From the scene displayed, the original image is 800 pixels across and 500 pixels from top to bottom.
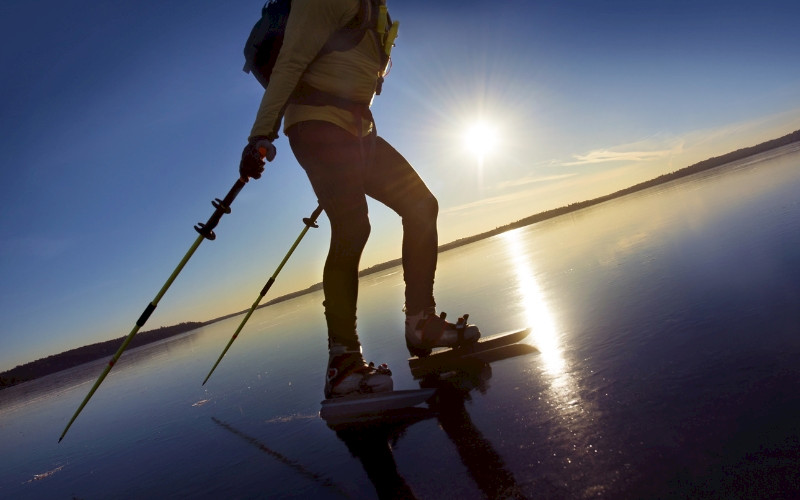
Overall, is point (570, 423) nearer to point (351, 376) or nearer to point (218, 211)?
point (351, 376)

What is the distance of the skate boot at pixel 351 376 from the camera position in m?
2.51

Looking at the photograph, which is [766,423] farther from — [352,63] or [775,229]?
[775,229]

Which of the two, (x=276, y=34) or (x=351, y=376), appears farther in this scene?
(x=276, y=34)

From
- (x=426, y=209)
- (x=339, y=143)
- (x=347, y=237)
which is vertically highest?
(x=339, y=143)

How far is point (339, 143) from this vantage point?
2.83 metres

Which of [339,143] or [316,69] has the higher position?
[316,69]

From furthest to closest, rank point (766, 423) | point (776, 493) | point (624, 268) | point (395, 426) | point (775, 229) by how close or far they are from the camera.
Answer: point (624, 268)
point (775, 229)
point (395, 426)
point (766, 423)
point (776, 493)

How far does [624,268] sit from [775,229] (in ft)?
5.34

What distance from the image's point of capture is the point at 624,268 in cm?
470

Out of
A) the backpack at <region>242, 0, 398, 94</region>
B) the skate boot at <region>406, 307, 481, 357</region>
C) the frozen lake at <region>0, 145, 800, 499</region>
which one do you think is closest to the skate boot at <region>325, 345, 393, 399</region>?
the frozen lake at <region>0, 145, 800, 499</region>

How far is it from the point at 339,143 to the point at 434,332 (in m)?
1.64

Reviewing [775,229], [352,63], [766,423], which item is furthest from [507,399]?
[775,229]

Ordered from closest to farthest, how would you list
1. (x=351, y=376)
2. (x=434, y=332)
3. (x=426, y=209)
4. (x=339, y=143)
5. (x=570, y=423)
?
(x=570, y=423)
(x=351, y=376)
(x=339, y=143)
(x=434, y=332)
(x=426, y=209)

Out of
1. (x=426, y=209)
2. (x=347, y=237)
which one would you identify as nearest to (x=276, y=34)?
(x=347, y=237)
